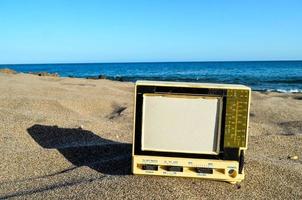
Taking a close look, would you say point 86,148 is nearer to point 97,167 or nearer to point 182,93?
point 97,167

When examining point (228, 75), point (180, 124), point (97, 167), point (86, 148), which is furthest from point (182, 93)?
point (228, 75)

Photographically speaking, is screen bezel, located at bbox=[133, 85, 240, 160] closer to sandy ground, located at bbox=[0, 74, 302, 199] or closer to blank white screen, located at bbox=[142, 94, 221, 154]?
blank white screen, located at bbox=[142, 94, 221, 154]

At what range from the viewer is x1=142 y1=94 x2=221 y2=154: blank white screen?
11.4 ft

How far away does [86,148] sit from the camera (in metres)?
4.89

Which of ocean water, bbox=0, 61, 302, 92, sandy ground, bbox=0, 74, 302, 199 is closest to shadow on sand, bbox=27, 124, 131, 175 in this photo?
sandy ground, bbox=0, 74, 302, 199

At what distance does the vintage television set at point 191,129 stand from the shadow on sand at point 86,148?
1.71 feet

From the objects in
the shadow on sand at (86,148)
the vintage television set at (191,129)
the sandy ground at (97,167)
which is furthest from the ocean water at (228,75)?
the vintage television set at (191,129)

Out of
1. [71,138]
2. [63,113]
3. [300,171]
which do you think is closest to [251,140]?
[300,171]

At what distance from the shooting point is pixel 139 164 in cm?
355

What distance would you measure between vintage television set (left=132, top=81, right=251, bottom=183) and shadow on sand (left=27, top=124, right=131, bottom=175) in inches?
20.5

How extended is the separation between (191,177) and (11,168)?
6.18 ft

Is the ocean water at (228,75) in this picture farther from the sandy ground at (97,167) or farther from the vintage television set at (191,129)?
the vintage television set at (191,129)

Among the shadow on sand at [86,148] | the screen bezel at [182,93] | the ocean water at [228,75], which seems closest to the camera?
the screen bezel at [182,93]

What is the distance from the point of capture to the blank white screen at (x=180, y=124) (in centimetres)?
347
